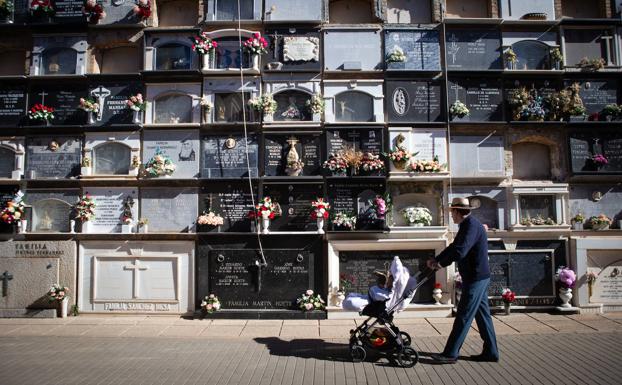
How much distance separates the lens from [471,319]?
6.00 metres

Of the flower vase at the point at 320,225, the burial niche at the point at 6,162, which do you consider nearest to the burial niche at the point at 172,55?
the burial niche at the point at 6,162

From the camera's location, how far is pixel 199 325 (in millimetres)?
8477

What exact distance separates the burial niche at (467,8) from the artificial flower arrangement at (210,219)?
7.32 metres

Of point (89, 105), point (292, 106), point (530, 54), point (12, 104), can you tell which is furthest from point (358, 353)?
point (12, 104)

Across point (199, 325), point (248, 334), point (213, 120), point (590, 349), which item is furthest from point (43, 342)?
point (590, 349)

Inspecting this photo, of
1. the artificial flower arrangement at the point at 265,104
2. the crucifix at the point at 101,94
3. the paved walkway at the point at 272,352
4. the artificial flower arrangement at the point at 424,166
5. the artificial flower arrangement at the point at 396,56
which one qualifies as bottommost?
the paved walkway at the point at 272,352

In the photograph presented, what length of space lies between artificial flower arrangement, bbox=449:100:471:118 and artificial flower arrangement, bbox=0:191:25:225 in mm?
9861

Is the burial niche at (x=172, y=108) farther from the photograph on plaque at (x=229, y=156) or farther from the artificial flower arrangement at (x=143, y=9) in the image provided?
the artificial flower arrangement at (x=143, y=9)

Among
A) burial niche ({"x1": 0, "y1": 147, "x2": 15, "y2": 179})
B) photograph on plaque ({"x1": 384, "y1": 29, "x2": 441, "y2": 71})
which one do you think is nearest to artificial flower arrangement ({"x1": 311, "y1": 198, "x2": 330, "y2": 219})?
photograph on plaque ({"x1": 384, "y1": 29, "x2": 441, "y2": 71})

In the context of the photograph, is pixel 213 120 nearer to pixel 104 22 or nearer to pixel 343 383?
pixel 104 22

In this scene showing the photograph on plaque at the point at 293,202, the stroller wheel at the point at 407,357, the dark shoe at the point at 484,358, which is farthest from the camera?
the photograph on plaque at the point at 293,202

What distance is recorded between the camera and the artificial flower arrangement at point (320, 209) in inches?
351

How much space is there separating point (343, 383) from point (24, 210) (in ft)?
27.3

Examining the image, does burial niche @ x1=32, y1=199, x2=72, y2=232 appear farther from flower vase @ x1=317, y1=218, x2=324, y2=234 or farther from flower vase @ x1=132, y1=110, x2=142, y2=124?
flower vase @ x1=317, y1=218, x2=324, y2=234
